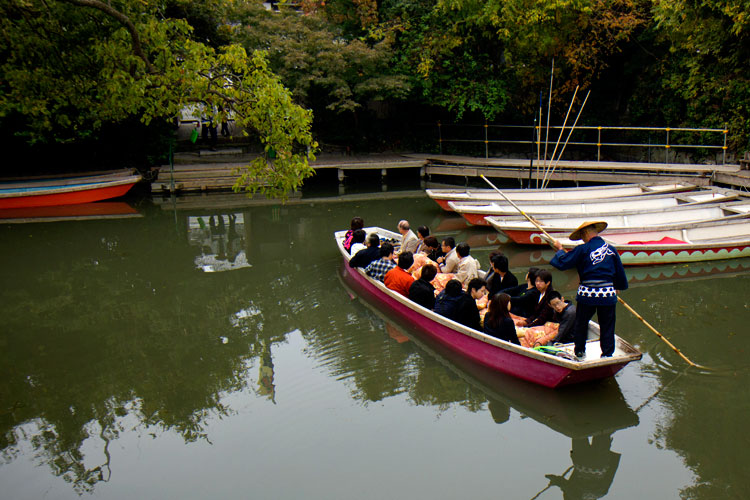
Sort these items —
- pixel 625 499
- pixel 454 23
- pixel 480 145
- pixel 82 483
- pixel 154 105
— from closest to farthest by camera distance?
pixel 625 499 → pixel 82 483 → pixel 154 105 → pixel 454 23 → pixel 480 145

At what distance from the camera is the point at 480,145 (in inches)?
858

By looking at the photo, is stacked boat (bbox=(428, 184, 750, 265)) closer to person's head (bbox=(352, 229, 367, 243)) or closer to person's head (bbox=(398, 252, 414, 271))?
person's head (bbox=(352, 229, 367, 243))

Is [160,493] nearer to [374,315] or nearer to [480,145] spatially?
[374,315]

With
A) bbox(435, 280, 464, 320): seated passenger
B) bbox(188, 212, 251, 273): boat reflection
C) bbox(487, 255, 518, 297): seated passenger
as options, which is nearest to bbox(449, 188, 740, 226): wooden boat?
bbox(188, 212, 251, 273): boat reflection

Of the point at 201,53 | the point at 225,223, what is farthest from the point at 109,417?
the point at 225,223

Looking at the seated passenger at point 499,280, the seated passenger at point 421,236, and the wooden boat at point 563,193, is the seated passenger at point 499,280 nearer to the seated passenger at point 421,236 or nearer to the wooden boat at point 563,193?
the seated passenger at point 421,236

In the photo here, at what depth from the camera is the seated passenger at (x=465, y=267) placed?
8281 millimetres

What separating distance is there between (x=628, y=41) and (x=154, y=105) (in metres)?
16.5

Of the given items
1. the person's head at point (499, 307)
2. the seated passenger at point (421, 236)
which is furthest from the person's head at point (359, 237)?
the person's head at point (499, 307)

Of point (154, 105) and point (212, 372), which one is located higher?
point (154, 105)

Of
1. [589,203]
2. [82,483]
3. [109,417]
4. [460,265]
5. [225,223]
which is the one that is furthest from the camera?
[225,223]

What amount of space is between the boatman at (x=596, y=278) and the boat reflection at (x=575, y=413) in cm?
54

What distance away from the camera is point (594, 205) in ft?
43.2

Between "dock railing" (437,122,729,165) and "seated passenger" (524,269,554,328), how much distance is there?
8912mm
